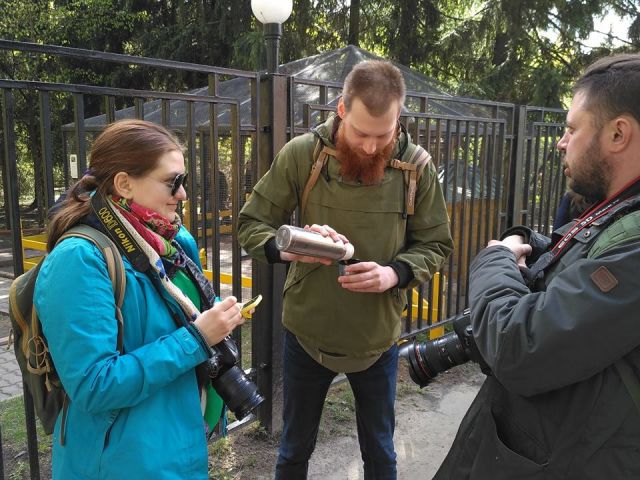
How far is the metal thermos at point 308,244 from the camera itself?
5.98 ft

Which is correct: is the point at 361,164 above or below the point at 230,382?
above

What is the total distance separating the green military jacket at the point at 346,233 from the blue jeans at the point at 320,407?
129 millimetres

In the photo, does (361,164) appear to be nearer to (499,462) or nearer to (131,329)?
(131,329)

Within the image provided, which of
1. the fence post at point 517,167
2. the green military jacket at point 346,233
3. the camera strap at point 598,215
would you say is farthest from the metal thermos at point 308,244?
the fence post at point 517,167

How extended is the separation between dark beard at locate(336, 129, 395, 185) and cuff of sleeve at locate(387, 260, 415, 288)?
344 mm

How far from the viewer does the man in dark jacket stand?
117 centimetres

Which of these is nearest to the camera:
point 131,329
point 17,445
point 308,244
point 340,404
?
point 131,329

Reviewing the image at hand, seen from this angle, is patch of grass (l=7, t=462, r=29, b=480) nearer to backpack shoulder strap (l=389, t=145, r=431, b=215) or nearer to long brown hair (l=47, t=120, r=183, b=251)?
long brown hair (l=47, t=120, r=183, b=251)

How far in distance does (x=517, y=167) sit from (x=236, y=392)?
171 inches

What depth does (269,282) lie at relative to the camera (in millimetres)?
3277

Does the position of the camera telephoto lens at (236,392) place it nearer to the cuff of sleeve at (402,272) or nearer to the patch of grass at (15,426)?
the cuff of sleeve at (402,272)

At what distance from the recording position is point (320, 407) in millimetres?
2479

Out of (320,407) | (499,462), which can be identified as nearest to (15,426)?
(320,407)

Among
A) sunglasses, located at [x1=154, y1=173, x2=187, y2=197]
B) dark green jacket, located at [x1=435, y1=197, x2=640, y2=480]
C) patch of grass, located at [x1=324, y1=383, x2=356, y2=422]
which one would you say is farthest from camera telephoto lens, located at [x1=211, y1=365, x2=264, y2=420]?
patch of grass, located at [x1=324, y1=383, x2=356, y2=422]
